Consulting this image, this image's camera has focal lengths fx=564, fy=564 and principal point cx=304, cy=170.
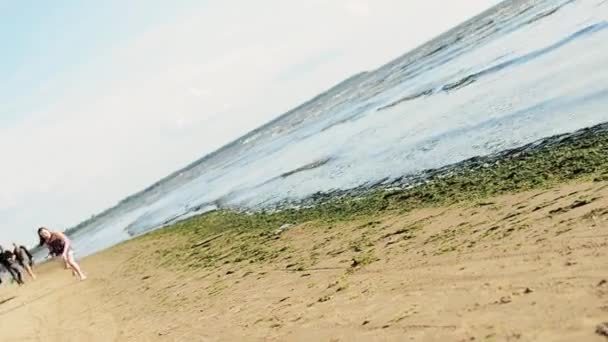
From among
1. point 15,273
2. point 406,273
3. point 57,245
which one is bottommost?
point 406,273

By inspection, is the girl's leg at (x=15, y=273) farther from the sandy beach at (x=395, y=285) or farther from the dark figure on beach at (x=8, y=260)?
the sandy beach at (x=395, y=285)

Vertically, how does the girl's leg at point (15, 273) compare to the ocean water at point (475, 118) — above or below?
above

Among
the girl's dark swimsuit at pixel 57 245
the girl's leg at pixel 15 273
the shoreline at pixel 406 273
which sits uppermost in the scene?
the girl's dark swimsuit at pixel 57 245

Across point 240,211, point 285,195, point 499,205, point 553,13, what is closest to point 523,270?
point 499,205

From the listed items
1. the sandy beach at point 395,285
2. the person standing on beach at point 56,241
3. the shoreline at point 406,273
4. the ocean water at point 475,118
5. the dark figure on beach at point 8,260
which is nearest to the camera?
the sandy beach at point 395,285

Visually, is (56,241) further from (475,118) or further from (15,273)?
(475,118)

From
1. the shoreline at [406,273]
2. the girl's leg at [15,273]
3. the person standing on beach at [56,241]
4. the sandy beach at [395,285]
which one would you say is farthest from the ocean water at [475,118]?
the girl's leg at [15,273]

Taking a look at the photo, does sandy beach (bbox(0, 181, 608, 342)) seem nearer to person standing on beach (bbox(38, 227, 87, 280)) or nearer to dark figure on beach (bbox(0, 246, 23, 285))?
person standing on beach (bbox(38, 227, 87, 280))

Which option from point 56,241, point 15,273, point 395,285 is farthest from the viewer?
point 15,273

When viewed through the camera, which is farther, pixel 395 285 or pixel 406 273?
pixel 406 273

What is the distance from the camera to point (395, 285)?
327 inches

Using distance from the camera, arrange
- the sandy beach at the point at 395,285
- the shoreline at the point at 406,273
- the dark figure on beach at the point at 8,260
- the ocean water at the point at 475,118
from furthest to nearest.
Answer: the dark figure on beach at the point at 8,260
the ocean water at the point at 475,118
the shoreline at the point at 406,273
the sandy beach at the point at 395,285

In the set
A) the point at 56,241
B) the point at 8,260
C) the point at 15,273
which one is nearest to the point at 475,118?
the point at 56,241

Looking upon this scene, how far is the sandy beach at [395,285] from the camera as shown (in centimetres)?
614
